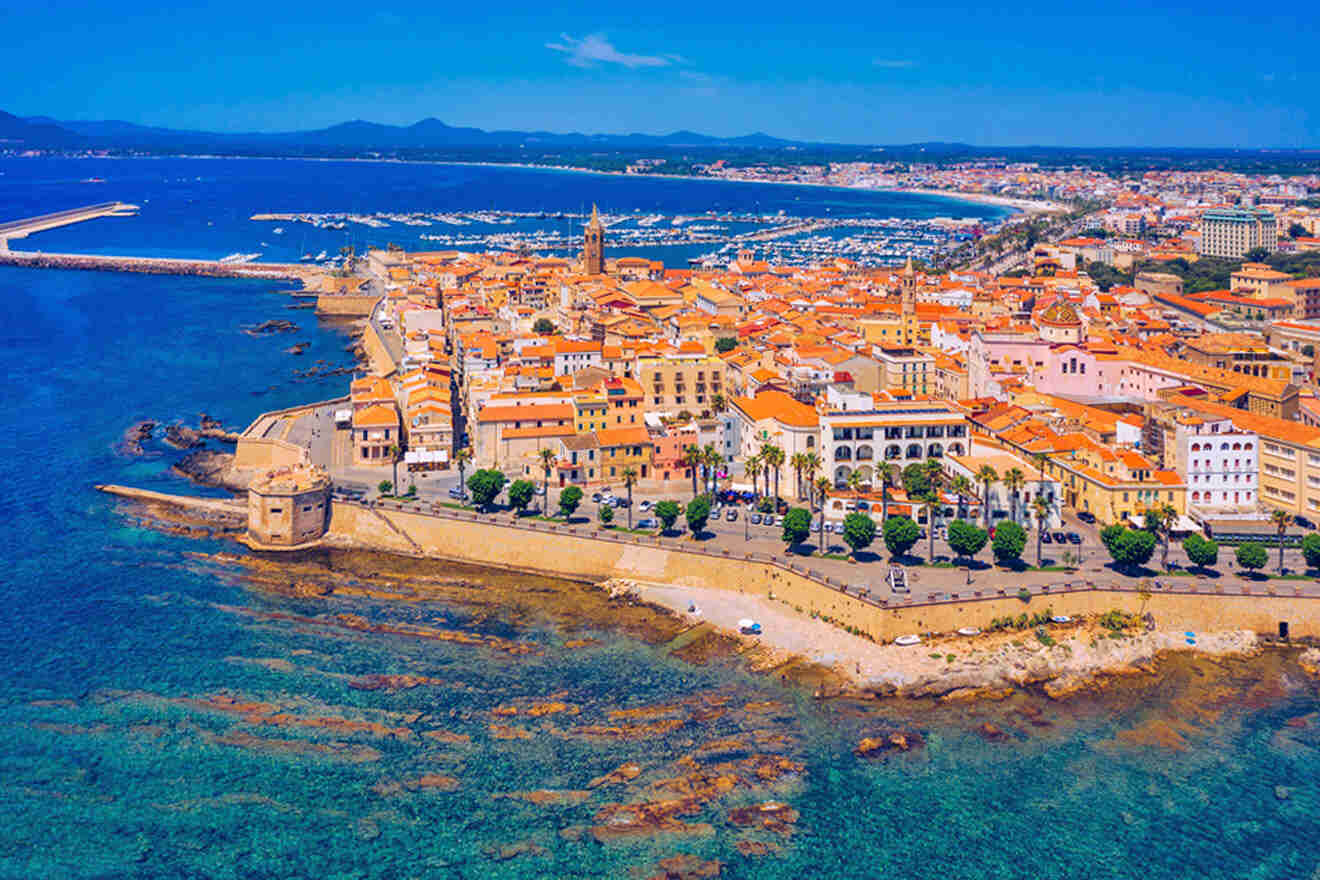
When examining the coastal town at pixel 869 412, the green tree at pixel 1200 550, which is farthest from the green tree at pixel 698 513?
the green tree at pixel 1200 550

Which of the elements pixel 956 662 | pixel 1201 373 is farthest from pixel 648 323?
pixel 956 662

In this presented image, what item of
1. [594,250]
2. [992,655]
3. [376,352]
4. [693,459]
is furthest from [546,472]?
[594,250]

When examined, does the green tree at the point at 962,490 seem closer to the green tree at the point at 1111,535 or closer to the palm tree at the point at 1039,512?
the palm tree at the point at 1039,512

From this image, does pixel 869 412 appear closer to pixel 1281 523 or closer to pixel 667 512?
pixel 667 512

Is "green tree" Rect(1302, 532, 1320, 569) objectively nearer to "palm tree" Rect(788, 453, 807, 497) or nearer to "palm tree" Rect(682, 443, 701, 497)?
"palm tree" Rect(788, 453, 807, 497)

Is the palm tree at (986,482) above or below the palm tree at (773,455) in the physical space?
below
